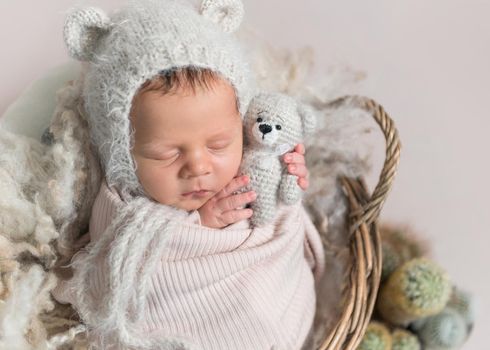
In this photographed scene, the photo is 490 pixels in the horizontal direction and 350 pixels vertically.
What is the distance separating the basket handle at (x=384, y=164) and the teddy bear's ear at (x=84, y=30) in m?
0.52

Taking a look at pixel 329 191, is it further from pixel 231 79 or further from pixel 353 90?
pixel 231 79

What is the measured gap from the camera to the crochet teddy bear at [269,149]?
36.6 inches

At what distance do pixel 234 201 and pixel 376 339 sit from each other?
16.8 inches

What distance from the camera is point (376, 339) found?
1101 millimetres

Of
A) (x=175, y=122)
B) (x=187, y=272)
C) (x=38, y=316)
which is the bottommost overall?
(x=38, y=316)

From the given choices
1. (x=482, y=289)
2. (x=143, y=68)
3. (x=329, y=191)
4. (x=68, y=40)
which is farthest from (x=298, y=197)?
(x=482, y=289)

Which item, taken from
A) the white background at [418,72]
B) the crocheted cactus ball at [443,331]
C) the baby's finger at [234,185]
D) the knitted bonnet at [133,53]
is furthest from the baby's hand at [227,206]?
the white background at [418,72]

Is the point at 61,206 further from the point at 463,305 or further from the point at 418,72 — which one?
the point at 418,72

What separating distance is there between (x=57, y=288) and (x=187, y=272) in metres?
0.22

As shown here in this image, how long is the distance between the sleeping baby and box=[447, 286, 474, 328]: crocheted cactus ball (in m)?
0.43

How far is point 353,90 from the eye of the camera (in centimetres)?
126

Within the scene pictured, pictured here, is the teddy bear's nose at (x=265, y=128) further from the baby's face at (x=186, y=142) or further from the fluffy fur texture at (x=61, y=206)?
the fluffy fur texture at (x=61, y=206)

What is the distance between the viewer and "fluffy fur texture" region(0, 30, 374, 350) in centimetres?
88

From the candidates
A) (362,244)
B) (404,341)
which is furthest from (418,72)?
(404,341)
